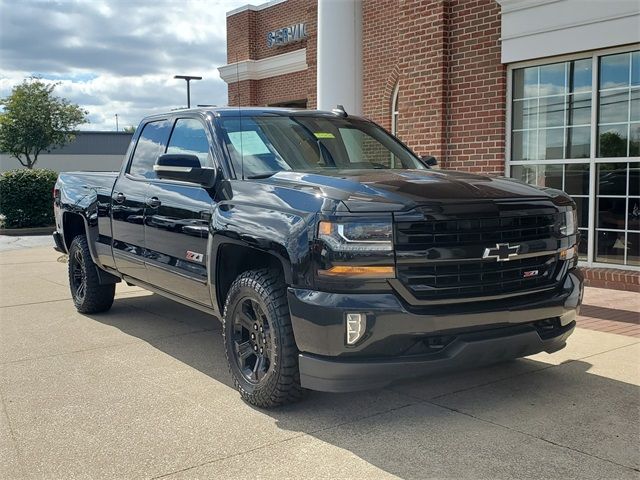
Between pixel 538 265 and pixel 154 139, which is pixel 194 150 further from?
pixel 538 265

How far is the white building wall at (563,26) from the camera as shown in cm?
706

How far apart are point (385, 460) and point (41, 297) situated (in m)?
6.07

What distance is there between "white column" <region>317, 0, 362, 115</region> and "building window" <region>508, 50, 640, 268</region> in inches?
77.3

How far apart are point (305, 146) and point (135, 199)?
5.58 ft

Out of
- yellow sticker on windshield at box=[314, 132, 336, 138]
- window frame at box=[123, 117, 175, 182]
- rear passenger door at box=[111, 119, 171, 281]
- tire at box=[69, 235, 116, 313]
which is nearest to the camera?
yellow sticker on windshield at box=[314, 132, 336, 138]

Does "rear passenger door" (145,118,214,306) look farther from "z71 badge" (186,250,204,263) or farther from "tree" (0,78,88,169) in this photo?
"tree" (0,78,88,169)

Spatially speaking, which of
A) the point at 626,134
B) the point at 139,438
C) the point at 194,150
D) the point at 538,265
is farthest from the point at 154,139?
the point at 626,134

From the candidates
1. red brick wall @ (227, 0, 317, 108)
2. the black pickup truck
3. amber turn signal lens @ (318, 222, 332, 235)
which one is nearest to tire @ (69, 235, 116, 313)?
the black pickup truck

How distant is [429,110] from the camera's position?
9.02 meters

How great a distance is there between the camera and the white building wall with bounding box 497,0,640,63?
7059 mm

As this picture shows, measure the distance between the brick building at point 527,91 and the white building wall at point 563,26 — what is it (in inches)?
0.5

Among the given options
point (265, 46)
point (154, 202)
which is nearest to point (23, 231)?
point (265, 46)

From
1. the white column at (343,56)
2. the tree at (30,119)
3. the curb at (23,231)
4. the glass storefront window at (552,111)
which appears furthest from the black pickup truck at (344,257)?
the tree at (30,119)

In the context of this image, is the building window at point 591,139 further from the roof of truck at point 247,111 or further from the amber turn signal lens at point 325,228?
the amber turn signal lens at point 325,228
